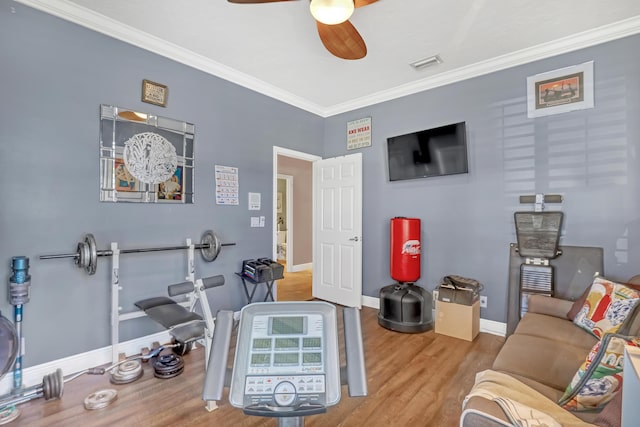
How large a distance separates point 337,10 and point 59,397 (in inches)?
126

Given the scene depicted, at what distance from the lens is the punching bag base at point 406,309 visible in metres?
3.35

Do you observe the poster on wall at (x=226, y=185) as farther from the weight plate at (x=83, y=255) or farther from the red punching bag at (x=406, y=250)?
the red punching bag at (x=406, y=250)

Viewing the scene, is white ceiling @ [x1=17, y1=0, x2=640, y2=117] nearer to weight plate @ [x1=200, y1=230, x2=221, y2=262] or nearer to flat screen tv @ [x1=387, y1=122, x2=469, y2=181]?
flat screen tv @ [x1=387, y1=122, x2=469, y2=181]

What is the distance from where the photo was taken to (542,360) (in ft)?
5.83

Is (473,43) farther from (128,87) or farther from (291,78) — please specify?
(128,87)

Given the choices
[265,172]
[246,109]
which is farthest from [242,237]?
[246,109]

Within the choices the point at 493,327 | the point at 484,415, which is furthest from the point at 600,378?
the point at 493,327

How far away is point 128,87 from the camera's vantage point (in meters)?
2.76

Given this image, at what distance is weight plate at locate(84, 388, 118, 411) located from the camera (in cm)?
204

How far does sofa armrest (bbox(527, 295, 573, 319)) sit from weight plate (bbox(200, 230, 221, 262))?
2970 millimetres

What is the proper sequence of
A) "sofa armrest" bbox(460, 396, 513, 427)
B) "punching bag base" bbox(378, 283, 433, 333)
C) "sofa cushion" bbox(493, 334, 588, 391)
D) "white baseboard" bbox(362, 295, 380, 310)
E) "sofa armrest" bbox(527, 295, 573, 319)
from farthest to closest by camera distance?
"white baseboard" bbox(362, 295, 380, 310) < "punching bag base" bbox(378, 283, 433, 333) < "sofa armrest" bbox(527, 295, 573, 319) < "sofa cushion" bbox(493, 334, 588, 391) < "sofa armrest" bbox(460, 396, 513, 427)

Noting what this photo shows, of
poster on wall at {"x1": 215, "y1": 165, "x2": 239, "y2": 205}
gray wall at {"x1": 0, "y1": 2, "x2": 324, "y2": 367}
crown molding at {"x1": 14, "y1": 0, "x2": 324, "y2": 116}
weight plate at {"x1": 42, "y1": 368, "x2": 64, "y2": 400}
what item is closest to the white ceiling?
crown molding at {"x1": 14, "y1": 0, "x2": 324, "y2": 116}

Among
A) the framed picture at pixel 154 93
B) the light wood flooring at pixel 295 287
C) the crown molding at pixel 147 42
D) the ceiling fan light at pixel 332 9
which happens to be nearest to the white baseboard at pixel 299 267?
the light wood flooring at pixel 295 287

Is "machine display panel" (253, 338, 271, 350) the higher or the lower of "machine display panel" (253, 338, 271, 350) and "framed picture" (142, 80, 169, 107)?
the lower
